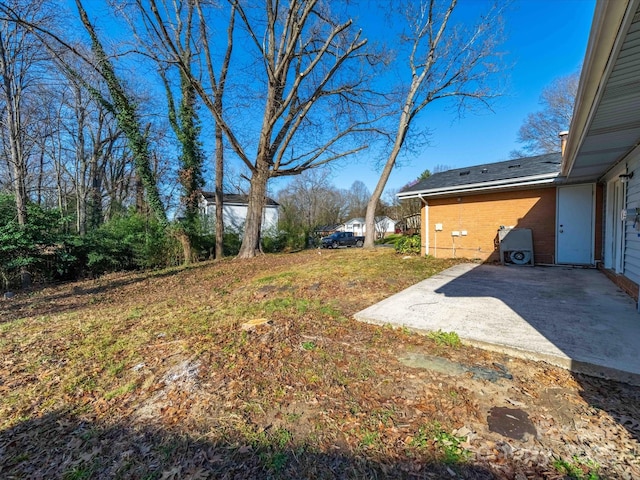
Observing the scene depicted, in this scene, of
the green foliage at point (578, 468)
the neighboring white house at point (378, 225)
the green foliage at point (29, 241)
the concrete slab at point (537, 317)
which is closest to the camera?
the green foliage at point (578, 468)

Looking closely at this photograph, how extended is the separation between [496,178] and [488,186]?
1.21 feet

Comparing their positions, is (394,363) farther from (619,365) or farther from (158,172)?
(158,172)

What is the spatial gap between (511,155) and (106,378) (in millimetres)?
27426

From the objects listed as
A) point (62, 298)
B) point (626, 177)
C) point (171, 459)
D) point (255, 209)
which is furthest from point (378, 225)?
point (171, 459)

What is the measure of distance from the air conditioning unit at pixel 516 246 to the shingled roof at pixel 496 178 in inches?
51.4

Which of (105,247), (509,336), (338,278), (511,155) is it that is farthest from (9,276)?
(511,155)

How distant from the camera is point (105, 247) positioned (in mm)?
9188

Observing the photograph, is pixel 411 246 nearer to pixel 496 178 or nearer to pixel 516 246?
pixel 516 246

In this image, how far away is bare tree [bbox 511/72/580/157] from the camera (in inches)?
684

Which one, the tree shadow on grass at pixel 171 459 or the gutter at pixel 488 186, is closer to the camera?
the tree shadow on grass at pixel 171 459

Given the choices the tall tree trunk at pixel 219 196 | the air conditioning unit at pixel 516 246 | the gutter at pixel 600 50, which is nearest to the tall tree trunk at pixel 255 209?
the tall tree trunk at pixel 219 196

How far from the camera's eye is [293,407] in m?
2.05

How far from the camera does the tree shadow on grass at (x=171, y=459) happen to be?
1526 millimetres

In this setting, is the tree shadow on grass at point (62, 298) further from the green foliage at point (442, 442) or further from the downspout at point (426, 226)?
the downspout at point (426, 226)
